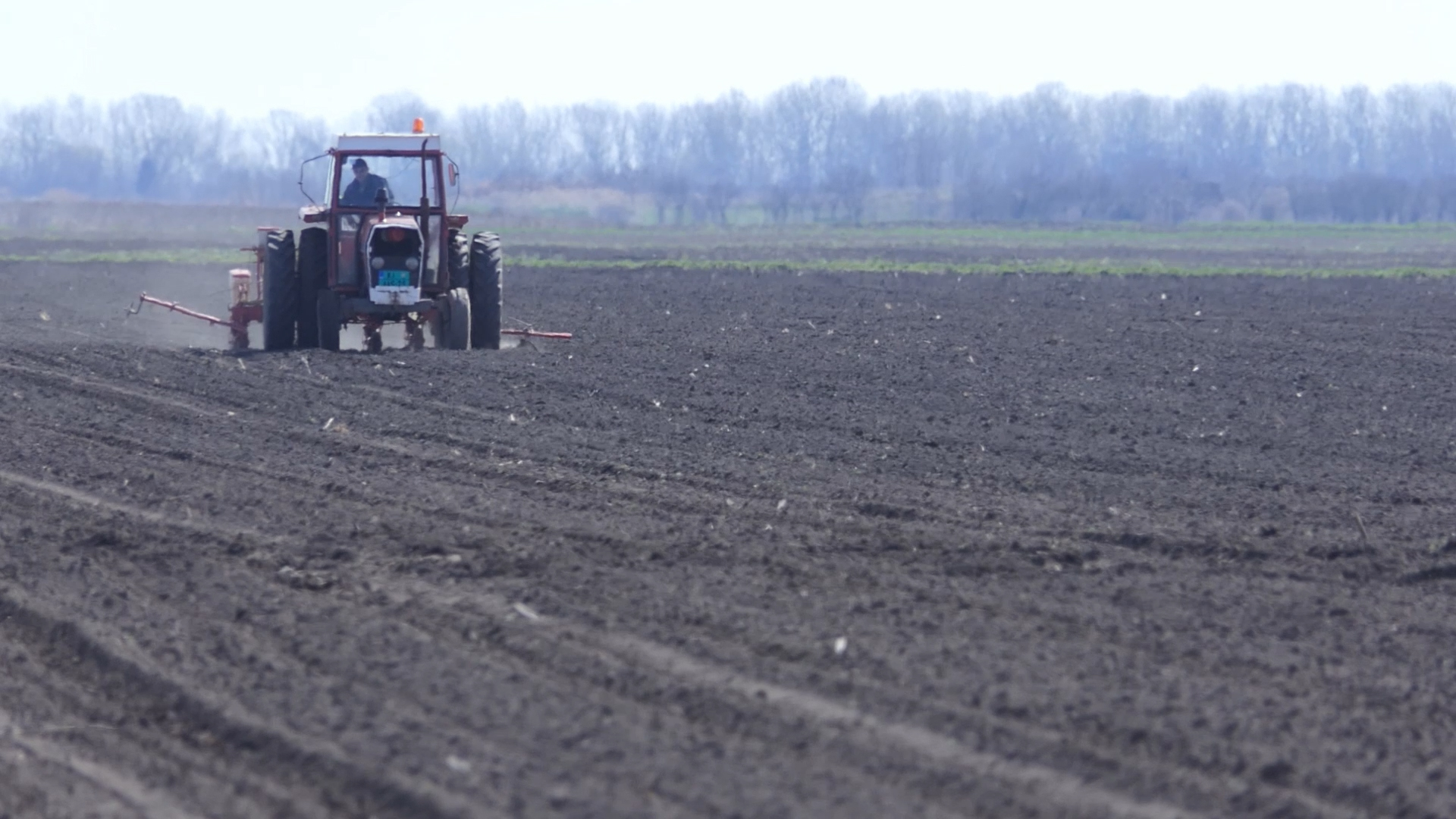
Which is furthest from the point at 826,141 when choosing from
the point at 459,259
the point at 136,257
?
the point at 459,259

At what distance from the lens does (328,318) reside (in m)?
15.9

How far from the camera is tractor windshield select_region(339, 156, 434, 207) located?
15805 millimetres

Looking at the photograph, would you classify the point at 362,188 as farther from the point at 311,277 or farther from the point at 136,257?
the point at 136,257

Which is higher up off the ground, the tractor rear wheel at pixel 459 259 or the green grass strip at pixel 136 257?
the tractor rear wheel at pixel 459 259

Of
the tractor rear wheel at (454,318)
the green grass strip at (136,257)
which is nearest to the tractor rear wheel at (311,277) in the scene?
the tractor rear wheel at (454,318)

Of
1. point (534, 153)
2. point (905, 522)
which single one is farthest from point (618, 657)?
point (534, 153)

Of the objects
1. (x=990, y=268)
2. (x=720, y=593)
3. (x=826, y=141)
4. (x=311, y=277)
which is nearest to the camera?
(x=720, y=593)

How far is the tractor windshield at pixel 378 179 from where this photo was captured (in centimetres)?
1580

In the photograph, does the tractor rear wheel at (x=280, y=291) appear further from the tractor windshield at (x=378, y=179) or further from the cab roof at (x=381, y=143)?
the cab roof at (x=381, y=143)

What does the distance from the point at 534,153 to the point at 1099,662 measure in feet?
437

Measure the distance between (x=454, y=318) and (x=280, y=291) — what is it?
1.87 meters

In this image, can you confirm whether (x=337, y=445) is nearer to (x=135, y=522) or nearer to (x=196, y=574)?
(x=135, y=522)

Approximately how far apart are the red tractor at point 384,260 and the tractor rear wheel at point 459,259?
11mm

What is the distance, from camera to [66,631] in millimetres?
6344
